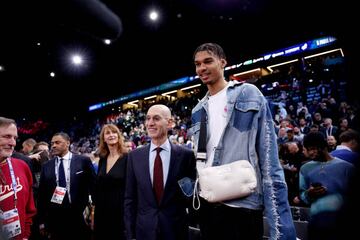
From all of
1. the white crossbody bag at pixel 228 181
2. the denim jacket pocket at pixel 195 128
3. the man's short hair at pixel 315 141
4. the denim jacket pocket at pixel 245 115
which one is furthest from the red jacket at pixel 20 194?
the man's short hair at pixel 315 141

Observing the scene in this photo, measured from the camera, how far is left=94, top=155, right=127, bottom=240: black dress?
3.13 metres

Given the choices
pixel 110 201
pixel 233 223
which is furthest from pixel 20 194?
pixel 233 223

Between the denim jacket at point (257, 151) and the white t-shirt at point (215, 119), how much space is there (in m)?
0.04

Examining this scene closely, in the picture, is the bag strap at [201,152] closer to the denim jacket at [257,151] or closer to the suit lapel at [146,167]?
the denim jacket at [257,151]

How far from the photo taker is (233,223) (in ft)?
4.33

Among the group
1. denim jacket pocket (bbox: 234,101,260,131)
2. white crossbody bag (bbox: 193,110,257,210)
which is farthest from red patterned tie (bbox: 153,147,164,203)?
denim jacket pocket (bbox: 234,101,260,131)

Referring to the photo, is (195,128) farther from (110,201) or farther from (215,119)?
(110,201)

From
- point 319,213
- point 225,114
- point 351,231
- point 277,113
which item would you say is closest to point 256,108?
point 225,114

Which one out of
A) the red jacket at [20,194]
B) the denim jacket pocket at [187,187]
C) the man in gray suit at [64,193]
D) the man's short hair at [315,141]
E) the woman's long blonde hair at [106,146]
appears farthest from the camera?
the woman's long blonde hair at [106,146]

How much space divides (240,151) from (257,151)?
0.09m

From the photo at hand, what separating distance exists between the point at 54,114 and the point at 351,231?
88.8ft

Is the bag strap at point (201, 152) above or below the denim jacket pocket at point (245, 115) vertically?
below

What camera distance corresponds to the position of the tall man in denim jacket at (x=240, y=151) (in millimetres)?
1301

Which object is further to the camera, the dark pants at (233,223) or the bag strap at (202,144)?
the bag strap at (202,144)
